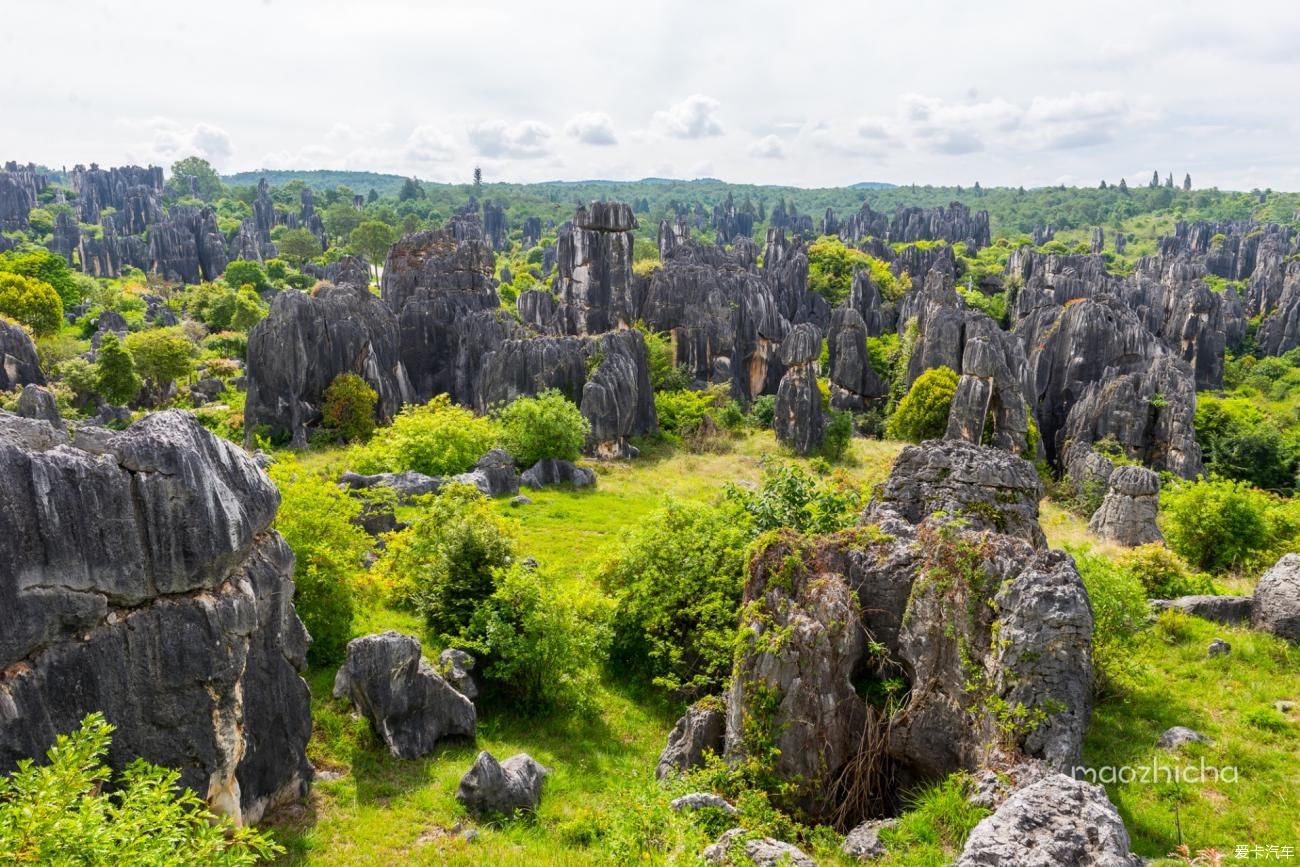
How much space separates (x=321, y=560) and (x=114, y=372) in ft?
133

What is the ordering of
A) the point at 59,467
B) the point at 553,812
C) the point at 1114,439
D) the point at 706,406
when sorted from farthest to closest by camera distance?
the point at 706,406
the point at 1114,439
the point at 553,812
the point at 59,467

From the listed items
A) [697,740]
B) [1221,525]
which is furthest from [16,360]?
[1221,525]

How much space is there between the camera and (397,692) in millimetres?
14445

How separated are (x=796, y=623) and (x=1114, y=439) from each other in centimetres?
4248

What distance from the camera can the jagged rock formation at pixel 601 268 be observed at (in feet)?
205

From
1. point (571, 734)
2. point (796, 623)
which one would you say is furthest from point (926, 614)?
point (571, 734)

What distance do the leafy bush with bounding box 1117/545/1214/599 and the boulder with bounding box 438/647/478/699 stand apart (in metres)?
15.5

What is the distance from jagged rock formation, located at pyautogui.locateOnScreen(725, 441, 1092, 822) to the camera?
1023 centimetres

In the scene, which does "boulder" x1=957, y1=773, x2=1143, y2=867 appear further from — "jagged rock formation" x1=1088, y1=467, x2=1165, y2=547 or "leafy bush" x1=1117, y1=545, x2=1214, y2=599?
"jagged rock formation" x1=1088, y1=467, x2=1165, y2=547

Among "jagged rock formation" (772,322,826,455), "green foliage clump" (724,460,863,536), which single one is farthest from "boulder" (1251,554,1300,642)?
"jagged rock formation" (772,322,826,455)

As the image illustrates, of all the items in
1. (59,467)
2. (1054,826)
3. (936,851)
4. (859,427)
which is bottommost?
Answer: (859,427)

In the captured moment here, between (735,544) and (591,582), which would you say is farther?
(591,582)

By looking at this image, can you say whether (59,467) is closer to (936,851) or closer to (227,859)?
(227,859)

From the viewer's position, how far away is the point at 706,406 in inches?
2088
